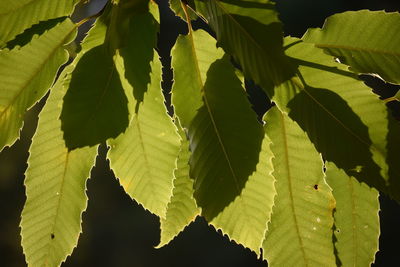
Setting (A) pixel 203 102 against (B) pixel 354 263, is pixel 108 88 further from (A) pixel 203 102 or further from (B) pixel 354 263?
(B) pixel 354 263

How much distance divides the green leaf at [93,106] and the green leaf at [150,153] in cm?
5

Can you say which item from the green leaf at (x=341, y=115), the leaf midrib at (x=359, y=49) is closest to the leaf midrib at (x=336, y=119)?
the green leaf at (x=341, y=115)

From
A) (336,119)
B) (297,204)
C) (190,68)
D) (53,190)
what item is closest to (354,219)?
(297,204)

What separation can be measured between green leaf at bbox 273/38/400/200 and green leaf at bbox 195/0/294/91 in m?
0.03

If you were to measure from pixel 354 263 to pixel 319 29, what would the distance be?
1.05 feet

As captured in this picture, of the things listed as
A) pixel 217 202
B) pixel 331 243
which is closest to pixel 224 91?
pixel 217 202

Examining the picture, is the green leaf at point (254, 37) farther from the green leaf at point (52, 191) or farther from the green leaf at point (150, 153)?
the green leaf at point (52, 191)

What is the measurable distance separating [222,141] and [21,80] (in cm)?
26

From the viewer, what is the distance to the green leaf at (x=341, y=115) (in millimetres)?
559

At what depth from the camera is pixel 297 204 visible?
699 mm

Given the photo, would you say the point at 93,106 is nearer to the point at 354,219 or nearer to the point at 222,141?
the point at 222,141

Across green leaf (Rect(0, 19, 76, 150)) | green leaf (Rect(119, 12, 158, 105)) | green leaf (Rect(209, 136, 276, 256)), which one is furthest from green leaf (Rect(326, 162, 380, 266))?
green leaf (Rect(0, 19, 76, 150))

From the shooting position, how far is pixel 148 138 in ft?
2.19

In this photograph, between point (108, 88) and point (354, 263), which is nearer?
point (108, 88)
